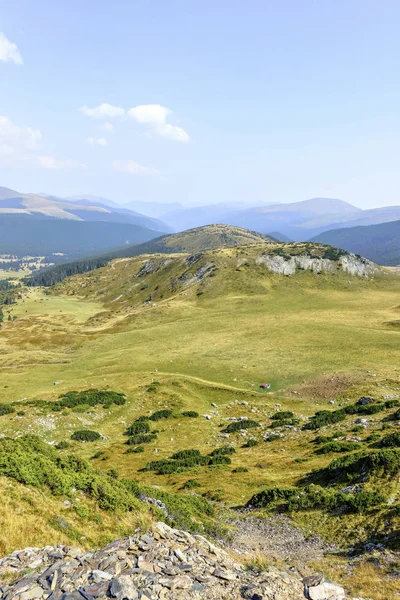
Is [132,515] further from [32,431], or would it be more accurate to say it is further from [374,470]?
[32,431]

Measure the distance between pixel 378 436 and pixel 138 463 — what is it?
2432 centimetres

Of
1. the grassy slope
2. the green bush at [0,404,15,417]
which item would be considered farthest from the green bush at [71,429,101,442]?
the green bush at [0,404,15,417]

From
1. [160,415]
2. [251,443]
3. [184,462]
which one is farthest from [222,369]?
[184,462]

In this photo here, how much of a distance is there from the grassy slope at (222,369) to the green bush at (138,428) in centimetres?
137

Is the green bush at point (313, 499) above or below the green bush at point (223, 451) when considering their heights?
above

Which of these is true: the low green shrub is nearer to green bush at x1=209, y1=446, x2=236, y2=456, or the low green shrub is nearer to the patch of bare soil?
green bush at x1=209, y1=446, x2=236, y2=456

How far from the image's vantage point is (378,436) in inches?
1309

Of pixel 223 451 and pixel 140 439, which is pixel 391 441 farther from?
pixel 140 439

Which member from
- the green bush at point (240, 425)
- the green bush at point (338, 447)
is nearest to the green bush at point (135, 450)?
the green bush at point (240, 425)

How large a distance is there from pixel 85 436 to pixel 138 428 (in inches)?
267

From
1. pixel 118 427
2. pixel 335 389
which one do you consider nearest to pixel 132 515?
pixel 118 427

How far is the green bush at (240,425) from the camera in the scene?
44653mm

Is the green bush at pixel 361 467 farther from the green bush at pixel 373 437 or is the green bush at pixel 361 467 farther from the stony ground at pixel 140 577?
the stony ground at pixel 140 577

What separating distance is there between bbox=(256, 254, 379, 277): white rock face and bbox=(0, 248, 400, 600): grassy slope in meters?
18.6
